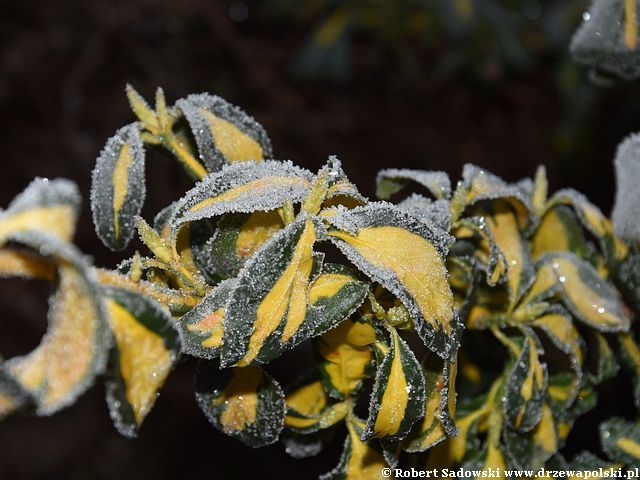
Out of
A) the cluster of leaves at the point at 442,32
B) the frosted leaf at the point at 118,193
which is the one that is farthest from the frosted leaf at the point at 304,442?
the cluster of leaves at the point at 442,32

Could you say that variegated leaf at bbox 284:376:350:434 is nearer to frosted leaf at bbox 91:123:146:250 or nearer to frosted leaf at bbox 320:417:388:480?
frosted leaf at bbox 320:417:388:480

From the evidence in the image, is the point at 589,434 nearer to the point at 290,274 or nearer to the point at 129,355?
the point at 290,274

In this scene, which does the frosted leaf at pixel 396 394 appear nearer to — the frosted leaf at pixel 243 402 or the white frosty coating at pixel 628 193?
the frosted leaf at pixel 243 402

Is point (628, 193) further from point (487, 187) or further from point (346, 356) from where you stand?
point (346, 356)

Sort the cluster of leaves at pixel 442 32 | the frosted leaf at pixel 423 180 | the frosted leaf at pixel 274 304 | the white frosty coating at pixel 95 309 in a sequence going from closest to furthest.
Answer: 1. the white frosty coating at pixel 95 309
2. the frosted leaf at pixel 274 304
3. the frosted leaf at pixel 423 180
4. the cluster of leaves at pixel 442 32

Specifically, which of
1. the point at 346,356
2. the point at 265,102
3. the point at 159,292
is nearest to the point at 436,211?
the point at 346,356

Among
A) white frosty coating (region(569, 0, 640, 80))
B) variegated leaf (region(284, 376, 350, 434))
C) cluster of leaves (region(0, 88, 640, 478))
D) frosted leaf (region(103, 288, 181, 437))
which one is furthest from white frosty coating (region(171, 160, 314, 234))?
white frosty coating (region(569, 0, 640, 80))
